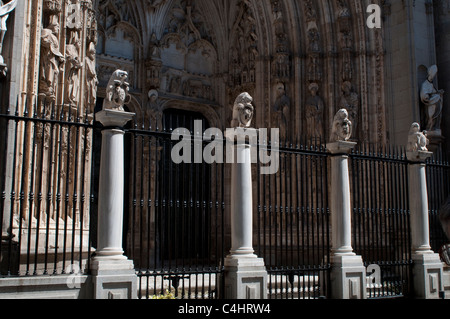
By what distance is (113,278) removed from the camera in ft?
22.7

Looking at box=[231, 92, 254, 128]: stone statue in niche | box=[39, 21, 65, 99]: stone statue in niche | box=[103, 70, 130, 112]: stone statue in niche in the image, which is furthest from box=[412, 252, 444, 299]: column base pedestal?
box=[39, 21, 65, 99]: stone statue in niche

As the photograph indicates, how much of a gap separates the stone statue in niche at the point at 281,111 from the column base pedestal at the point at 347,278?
18.3ft

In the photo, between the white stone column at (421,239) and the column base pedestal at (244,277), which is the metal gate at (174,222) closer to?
the column base pedestal at (244,277)

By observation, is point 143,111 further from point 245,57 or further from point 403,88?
point 403,88

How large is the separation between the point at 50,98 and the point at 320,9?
Result: 27.3 ft

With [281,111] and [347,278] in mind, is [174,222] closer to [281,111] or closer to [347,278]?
[347,278]

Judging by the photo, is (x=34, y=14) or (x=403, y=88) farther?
(x=403, y=88)

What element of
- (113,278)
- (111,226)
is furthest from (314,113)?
(113,278)

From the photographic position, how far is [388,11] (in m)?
15.2

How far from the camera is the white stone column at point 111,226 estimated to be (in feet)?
22.7

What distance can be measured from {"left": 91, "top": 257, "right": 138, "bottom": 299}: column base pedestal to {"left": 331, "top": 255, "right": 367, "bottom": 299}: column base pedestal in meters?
3.64
